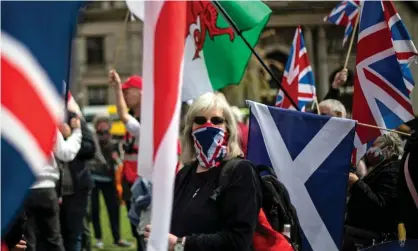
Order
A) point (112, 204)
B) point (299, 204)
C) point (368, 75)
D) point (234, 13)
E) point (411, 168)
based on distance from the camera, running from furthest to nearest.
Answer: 1. point (112, 204)
2. point (368, 75)
3. point (234, 13)
4. point (299, 204)
5. point (411, 168)

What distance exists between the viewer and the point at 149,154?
269cm

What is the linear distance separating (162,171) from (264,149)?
1881mm

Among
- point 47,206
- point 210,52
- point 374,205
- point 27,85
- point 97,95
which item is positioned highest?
point 27,85

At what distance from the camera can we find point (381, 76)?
5.48 metres

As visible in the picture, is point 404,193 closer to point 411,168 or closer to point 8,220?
point 411,168

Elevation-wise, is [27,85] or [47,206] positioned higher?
[27,85]

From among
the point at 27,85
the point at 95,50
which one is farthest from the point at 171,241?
the point at 95,50

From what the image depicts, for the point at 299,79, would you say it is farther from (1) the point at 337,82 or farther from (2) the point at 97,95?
(2) the point at 97,95

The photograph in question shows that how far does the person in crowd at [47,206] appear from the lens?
5.50m

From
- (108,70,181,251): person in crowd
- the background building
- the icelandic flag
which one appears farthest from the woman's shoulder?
the background building

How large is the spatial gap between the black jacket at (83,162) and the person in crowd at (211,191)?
2.84 m

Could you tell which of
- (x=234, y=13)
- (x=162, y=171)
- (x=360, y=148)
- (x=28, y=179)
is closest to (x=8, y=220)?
(x=28, y=179)

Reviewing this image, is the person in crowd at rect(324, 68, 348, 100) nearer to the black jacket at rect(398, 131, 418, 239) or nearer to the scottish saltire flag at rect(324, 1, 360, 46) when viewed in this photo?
the scottish saltire flag at rect(324, 1, 360, 46)

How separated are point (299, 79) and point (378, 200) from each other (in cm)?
264
